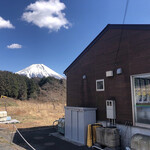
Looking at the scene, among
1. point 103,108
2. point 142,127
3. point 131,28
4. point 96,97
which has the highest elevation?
point 131,28

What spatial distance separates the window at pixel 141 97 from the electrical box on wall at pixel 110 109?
37.8 inches

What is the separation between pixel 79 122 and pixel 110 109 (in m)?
1.66

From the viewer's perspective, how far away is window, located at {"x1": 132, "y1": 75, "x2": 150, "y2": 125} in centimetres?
592

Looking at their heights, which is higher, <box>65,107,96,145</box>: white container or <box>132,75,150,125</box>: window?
<box>132,75,150,125</box>: window

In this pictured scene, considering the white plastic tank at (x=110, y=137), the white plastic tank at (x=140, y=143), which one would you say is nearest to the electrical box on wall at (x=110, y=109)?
the white plastic tank at (x=110, y=137)

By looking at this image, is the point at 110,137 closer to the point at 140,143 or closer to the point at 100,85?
the point at 140,143

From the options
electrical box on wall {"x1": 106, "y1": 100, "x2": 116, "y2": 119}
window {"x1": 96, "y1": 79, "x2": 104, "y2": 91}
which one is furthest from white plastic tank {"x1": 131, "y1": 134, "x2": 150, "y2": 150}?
window {"x1": 96, "y1": 79, "x2": 104, "y2": 91}

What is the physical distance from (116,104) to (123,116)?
579 mm

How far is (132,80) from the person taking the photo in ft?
20.3

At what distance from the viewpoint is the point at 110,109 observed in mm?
6855

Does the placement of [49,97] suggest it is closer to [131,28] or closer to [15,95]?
[15,95]

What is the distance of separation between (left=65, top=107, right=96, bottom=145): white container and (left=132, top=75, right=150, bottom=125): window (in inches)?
87.8

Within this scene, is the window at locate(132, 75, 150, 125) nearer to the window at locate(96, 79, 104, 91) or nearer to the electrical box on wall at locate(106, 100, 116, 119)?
the electrical box on wall at locate(106, 100, 116, 119)

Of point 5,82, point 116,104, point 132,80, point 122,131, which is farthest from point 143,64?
point 5,82
